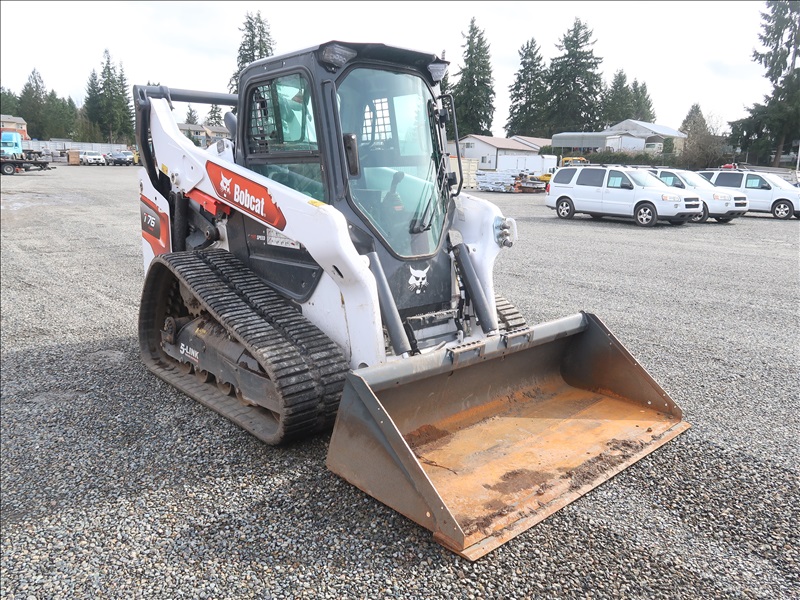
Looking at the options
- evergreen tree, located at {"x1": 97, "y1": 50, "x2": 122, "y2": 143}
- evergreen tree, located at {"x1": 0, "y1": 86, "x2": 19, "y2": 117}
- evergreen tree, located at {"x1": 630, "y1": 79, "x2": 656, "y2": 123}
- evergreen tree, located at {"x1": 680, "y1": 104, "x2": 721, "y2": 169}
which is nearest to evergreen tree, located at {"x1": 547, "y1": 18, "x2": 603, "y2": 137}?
evergreen tree, located at {"x1": 630, "y1": 79, "x2": 656, "y2": 123}

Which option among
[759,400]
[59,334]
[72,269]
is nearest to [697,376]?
[759,400]

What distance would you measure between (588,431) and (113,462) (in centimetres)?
302

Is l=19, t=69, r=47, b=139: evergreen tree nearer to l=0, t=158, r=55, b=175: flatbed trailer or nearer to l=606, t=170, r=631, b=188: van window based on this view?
l=0, t=158, r=55, b=175: flatbed trailer

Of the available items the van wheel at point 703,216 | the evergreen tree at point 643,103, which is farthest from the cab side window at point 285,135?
the evergreen tree at point 643,103

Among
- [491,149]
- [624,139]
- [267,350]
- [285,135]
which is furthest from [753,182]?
[624,139]

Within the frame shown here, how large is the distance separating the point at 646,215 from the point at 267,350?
52.1 feet

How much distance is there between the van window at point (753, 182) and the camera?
21.6 m

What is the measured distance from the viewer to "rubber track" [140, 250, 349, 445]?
383cm

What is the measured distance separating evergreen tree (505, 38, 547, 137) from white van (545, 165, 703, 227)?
69.1 m

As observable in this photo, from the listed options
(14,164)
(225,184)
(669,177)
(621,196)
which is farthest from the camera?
(14,164)

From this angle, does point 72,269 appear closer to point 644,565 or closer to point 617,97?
point 644,565

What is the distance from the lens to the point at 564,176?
19375 millimetres

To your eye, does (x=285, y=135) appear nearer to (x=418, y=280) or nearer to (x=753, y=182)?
(x=418, y=280)

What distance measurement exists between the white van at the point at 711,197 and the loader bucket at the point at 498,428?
16532 mm
